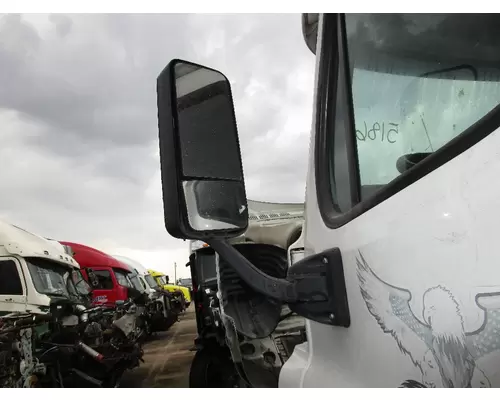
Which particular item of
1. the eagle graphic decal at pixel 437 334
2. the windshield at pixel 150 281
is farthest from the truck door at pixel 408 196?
the windshield at pixel 150 281

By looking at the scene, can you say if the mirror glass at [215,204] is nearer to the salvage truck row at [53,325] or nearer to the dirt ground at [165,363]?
the salvage truck row at [53,325]

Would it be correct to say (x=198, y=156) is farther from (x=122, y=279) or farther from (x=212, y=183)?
(x=122, y=279)

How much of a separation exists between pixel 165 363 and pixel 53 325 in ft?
11.4

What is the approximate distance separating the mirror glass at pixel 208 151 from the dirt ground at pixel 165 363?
6.08 metres

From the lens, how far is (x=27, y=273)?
8.10 meters

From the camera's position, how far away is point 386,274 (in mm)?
1062

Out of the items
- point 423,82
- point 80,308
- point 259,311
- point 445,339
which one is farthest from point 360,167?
point 80,308

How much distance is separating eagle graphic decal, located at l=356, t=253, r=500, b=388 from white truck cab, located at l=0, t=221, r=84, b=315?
7642 mm

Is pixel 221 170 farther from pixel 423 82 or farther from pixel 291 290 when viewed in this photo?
pixel 423 82

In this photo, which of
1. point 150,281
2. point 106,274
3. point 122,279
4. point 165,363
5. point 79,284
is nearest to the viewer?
point 165,363

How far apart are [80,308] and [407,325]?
7151 millimetres

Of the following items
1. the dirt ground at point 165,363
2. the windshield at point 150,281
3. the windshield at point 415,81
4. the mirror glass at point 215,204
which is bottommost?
the dirt ground at point 165,363

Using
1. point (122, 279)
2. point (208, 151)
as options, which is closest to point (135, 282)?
point (122, 279)

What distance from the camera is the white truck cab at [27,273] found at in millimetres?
7777
